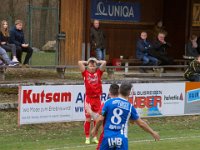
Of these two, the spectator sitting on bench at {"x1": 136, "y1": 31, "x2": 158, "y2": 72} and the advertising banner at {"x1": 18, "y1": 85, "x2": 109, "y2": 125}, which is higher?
the spectator sitting on bench at {"x1": 136, "y1": 31, "x2": 158, "y2": 72}

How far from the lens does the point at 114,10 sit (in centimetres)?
2834

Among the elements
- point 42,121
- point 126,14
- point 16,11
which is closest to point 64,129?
point 42,121

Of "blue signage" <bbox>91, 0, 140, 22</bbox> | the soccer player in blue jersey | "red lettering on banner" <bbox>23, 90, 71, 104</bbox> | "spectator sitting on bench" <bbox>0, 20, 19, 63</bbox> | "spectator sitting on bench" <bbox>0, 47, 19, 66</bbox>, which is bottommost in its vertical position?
"red lettering on banner" <bbox>23, 90, 71, 104</bbox>

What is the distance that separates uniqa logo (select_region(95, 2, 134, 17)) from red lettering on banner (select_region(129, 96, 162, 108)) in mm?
7458

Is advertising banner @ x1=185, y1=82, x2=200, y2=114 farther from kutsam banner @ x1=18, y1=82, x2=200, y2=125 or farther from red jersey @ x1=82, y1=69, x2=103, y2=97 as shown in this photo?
red jersey @ x1=82, y1=69, x2=103, y2=97

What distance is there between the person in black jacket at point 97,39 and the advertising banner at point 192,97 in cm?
457

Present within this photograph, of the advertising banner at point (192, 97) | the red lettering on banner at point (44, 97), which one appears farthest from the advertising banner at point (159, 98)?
the red lettering on banner at point (44, 97)

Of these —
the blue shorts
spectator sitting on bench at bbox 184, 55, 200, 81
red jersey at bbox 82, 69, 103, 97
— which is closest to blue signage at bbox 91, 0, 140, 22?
spectator sitting on bench at bbox 184, 55, 200, 81

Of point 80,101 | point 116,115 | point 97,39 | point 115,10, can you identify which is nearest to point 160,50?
point 97,39

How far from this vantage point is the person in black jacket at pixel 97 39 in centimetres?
2508

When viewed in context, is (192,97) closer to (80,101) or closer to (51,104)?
(80,101)

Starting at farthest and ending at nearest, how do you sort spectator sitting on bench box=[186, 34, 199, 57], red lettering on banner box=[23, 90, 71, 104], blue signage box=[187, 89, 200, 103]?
1. spectator sitting on bench box=[186, 34, 199, 57]
2. blue signage box=[187, 89, 200, 103]
3. red lettering on banner box=[23, 90, 71, 104]

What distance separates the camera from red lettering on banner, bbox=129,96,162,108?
20703mm

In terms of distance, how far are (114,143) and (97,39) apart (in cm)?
1479
